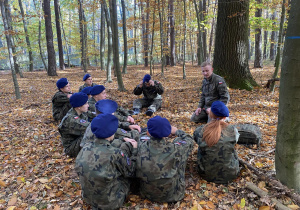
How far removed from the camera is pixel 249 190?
8.91 feet

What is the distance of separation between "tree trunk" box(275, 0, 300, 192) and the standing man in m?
2.62

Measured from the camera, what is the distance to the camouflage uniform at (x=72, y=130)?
3764mm

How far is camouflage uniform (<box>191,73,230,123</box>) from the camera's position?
16.7 feet

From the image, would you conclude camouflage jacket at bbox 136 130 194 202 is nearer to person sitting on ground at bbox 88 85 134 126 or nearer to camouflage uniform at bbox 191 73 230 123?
person sitting on ground at bbox 88 85 134 126

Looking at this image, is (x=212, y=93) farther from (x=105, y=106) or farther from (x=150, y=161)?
(x=150, y=161)

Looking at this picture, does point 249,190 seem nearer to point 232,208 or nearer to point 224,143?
point 232,208

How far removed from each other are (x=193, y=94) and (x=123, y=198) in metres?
6.19

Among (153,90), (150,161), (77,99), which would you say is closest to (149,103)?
(153,90)

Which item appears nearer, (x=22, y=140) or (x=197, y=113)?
(x=22, y=140)

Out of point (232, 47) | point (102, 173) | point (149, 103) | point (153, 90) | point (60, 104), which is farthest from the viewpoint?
point (232, 47)

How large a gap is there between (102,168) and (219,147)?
5.63 ft

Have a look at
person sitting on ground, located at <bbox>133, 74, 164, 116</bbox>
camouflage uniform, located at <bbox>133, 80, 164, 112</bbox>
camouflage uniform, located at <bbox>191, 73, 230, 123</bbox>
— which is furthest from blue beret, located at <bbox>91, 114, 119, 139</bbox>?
camouflage uniform, located at <bbox>133, 80, 164, 112</bbox>

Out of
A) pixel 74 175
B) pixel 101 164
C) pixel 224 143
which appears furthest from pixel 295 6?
pixel 74 175

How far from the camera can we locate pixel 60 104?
5684 mm
